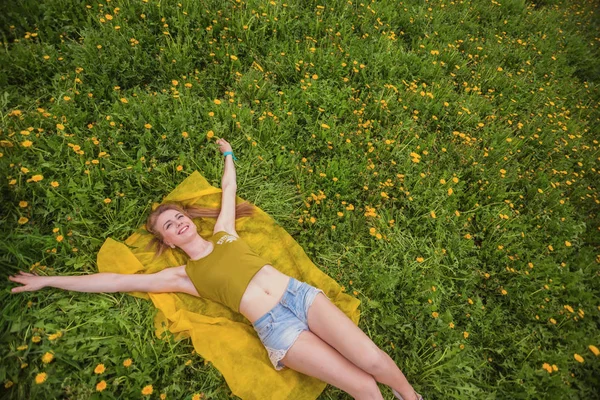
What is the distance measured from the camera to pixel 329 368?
2.46m

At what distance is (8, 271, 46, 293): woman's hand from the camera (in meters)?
2.58

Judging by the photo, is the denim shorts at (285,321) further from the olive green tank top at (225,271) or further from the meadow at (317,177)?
the meadow at (317,177)

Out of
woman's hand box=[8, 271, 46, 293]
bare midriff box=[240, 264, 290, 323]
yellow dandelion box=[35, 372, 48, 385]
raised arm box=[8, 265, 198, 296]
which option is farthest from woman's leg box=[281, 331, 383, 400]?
woman's hand box=[8, 271, 46, 293]

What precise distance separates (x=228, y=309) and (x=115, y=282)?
0.93m

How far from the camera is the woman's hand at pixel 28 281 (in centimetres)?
258

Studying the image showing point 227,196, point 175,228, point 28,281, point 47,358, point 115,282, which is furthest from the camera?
point 227,196

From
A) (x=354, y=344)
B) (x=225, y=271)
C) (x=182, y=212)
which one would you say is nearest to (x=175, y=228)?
(x=182, y=212)

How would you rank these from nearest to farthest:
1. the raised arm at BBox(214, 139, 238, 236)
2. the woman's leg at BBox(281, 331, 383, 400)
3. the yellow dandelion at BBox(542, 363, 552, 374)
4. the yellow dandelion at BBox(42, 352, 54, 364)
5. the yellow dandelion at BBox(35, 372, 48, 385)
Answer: the yellow dandelion at BBox(35, 372, 48, 385) → the yellow dandelion at BBox(42, 352, 54, 364) → the woman's leg at BBox(281, 331, 383, 400) → the yellow dandelion at BBox(542, 363, 552, 374) → the raised arm at BBox(214, 139, 238, 236)

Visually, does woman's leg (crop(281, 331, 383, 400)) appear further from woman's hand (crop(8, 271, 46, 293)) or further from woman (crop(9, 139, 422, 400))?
woman's hand (crop(8, 271, 46, 293))

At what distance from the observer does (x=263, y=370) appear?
8.84 feet

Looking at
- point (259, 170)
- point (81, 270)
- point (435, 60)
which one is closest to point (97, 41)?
point (259, 170)

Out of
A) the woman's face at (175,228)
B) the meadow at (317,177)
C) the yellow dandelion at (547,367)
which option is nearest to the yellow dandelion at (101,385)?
the meadow at (317,177)

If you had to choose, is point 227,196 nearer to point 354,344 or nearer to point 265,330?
point 265,330

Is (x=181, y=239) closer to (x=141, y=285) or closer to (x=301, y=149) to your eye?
(x=141, y=285)
